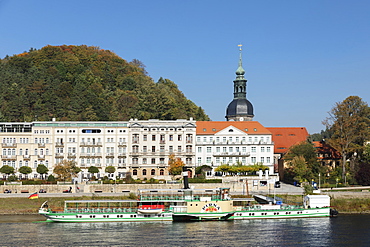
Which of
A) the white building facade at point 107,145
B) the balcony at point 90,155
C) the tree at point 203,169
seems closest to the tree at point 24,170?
the white building facade at point 107,145

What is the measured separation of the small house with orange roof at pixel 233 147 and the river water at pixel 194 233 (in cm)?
3524

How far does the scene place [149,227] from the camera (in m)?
59.4

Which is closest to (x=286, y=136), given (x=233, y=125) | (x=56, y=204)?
(x=233, y=125)

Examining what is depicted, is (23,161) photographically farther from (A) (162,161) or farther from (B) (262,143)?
(B) (262,143)

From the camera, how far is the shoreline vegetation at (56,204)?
71.8 metres

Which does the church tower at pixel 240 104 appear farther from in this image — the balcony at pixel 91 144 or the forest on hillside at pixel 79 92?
the balcony at pixel 91 144

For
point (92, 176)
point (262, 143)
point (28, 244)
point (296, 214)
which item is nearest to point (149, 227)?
point (28, 244)

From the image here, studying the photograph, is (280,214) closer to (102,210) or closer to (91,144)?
(102,210)

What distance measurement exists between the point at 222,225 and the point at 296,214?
11.1m

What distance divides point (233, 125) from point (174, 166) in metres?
15.9

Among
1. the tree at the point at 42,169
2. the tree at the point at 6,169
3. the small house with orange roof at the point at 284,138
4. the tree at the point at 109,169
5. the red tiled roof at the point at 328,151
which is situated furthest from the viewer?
the small house with orange roof at the point at 284,138

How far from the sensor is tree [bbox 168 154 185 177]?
9321cm

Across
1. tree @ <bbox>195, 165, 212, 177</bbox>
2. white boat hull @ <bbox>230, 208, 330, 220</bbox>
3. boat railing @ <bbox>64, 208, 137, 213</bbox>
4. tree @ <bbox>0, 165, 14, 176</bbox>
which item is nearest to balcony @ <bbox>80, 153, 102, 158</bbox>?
tree @ <bbox>0, 165, 14, 176</bbox>

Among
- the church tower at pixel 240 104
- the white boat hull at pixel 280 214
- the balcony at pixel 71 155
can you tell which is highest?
the church tower at pixel 240 104
